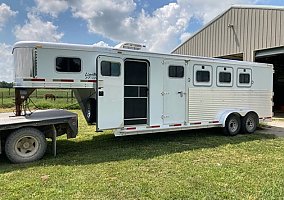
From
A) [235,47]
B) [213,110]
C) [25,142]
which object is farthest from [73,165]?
[235,47]

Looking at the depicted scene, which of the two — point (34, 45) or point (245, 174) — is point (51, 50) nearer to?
point (34, 45)

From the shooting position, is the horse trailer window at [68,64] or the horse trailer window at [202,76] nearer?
the horse trailer window at [68,64]

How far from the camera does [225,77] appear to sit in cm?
937

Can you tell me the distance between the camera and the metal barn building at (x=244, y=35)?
1514 centimetres

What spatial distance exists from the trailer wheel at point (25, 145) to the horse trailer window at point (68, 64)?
1.54 meters

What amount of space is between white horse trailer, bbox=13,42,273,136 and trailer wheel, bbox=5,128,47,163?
0.92 m

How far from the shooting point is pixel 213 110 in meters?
9.20

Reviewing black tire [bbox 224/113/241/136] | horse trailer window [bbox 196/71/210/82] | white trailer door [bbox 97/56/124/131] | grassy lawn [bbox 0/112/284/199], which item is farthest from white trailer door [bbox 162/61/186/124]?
black tire [bbox 224/113/241/136]

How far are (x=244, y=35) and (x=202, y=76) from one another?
392 inches

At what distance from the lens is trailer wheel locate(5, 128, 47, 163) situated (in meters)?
6.12

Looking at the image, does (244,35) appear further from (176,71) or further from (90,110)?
(90,110)

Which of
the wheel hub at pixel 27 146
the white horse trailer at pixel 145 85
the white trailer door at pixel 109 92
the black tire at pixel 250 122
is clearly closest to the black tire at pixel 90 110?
the white horse trailer at pixel 145 85

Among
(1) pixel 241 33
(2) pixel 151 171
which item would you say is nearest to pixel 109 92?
(2) pixel 151 171

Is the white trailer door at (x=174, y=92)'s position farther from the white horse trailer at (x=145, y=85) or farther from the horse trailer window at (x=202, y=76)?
the horse trailer window at (x=202, y=76)
